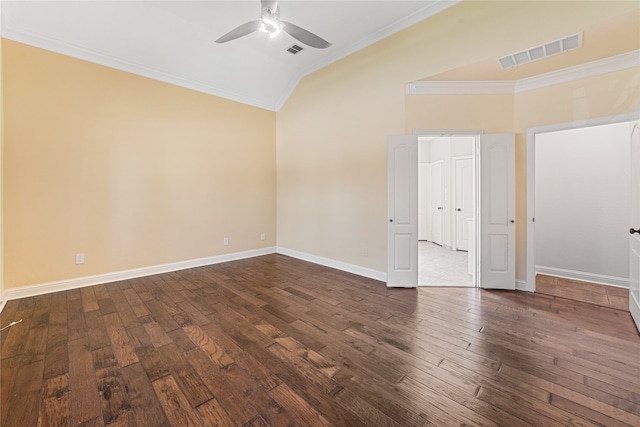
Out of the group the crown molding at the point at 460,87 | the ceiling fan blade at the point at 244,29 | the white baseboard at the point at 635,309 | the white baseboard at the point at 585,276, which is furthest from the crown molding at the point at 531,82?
the white baseboard at the point at 585,276

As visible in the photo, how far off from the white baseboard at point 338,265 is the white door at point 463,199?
3496 mm

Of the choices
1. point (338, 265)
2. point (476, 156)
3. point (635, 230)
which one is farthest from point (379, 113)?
point (635, 230)

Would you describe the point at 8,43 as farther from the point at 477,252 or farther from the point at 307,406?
the point at 477,252

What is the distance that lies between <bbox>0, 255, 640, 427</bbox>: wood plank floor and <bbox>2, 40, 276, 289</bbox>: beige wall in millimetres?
765

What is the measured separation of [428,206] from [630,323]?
17.2 ft

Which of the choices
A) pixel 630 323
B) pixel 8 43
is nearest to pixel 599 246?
pixel 630 323

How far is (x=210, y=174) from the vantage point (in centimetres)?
479

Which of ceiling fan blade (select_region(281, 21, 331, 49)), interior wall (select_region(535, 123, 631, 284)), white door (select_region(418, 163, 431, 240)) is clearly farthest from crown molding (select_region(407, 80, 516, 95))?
white door (select_region(418, 163, 431, 240))

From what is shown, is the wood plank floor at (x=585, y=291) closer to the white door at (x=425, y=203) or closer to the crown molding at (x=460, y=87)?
the crown molding at (x=460, y=87)

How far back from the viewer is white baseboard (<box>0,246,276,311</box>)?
3.15 metres

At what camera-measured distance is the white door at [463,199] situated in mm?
6203

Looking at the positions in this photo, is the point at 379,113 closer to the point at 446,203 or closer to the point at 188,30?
the point at 188,30

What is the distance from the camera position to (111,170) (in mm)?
3740

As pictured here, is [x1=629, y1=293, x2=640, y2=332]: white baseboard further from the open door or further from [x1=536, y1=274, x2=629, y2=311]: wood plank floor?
the open door
